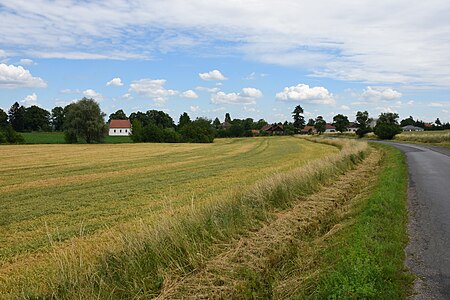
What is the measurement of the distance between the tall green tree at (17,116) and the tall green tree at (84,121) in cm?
5940

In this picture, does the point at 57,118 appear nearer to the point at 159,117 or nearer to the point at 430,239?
the point at 159,117

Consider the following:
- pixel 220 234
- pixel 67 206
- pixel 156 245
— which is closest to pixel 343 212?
Result: pixel 220 234

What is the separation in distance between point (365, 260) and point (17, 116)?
139 m

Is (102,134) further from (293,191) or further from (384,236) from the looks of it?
(384,236)

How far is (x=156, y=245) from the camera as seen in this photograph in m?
7.21

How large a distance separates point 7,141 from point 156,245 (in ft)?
248

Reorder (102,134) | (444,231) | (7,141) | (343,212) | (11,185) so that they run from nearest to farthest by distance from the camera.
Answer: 1. (444,231)
2. (343,212)
3. (11,185)
4. (7,141)
5. (102,134)

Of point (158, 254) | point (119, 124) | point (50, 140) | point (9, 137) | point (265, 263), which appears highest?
point (119, 124)

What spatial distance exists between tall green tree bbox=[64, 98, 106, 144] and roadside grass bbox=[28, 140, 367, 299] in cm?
7088

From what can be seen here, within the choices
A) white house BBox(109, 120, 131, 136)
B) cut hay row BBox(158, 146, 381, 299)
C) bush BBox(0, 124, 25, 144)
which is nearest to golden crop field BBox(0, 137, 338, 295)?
cut hay row BBox(158, 146, 381, 299)

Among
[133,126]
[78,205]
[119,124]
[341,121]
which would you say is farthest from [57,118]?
[78,205]

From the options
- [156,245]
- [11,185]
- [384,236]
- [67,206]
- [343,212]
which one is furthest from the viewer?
[11,185]

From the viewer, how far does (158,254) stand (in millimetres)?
6984

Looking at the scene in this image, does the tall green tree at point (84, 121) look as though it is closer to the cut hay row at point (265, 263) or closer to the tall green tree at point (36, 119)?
the tall green tree at point (36, 119)
